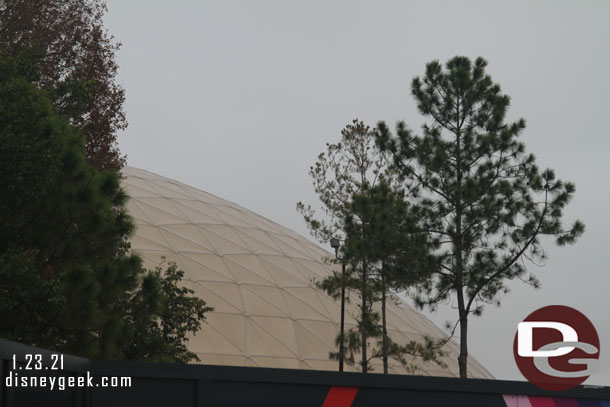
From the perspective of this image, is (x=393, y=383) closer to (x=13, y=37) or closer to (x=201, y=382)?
(x=201, y=382)

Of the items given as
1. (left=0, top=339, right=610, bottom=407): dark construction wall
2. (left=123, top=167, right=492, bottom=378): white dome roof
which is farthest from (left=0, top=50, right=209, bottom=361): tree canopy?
(left=123, top=167, right=492, bottom=378): white dome roof

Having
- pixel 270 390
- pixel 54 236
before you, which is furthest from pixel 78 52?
pixel 270 390

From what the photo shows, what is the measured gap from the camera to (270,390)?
33.9 feet

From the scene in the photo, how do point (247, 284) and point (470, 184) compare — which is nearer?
point (470, 184)

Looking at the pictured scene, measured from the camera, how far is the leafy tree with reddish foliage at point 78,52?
73.2ft

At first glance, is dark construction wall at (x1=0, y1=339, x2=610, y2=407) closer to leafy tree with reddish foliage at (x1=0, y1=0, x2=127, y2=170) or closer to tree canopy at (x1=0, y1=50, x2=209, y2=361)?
tree canopy at (x1=0, y1=50, x2=209, y2=361)

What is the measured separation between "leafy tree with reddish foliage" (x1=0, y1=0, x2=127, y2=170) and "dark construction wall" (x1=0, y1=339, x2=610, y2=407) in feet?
43.0

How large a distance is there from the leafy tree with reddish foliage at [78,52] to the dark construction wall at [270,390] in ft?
43.0

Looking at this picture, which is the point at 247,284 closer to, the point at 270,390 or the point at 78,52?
the point at 78,52

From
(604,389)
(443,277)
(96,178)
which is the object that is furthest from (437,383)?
(443,277)

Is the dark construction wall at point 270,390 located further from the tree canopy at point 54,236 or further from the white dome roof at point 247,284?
the white dome roof at point 247,284

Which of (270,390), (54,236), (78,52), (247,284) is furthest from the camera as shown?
(247,284)

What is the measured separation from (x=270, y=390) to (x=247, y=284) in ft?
99.9

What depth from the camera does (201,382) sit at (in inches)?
397
